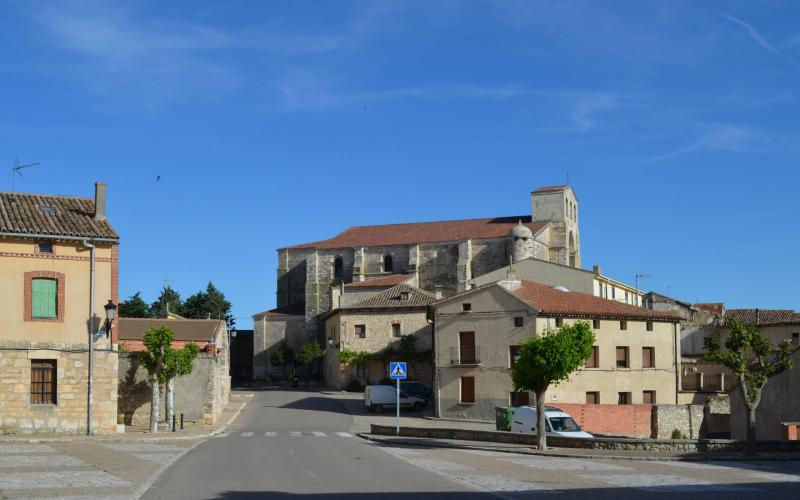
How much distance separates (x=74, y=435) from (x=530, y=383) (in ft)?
50.9

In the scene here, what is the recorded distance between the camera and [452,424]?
1716 inches

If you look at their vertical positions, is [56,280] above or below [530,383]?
above

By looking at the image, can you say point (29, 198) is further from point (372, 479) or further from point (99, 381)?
point (372, 479)

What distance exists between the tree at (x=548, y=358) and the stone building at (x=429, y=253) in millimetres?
52855

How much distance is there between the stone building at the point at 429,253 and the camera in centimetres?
8606

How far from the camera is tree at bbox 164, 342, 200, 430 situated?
34719 millimetres

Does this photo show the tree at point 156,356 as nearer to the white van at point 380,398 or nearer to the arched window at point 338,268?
the white van at point 380,398

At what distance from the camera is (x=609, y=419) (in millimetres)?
38625

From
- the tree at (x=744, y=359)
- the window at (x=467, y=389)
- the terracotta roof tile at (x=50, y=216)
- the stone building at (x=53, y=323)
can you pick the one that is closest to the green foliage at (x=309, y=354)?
the window at (x=467, y=389)

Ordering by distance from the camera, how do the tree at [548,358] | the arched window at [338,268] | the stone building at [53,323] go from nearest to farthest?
the tree at [548,358] < the stone building at [53,323] < the arched window at [338,268]

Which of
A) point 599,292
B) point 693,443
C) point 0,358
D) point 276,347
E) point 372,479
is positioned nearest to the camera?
point 372,479

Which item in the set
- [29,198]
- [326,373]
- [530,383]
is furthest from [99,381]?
[326,373]

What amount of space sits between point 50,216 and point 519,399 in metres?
24.0

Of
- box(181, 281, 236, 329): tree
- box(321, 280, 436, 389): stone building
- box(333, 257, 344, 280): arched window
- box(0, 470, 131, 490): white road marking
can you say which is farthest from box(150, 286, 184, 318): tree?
box(0, 470, 131, 490): white road marking
